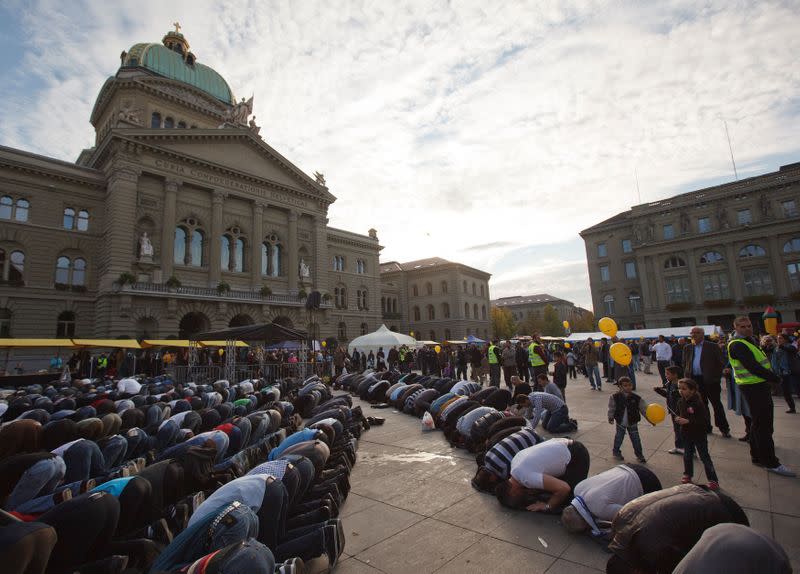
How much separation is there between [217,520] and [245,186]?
120ft

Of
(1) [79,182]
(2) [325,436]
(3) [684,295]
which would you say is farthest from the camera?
(3) [684,295]

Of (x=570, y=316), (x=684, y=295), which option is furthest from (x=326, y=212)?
(x=570, y=316)

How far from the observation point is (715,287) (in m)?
47.2

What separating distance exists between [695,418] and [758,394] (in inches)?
55.5

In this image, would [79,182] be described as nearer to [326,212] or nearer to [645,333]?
[326,212]

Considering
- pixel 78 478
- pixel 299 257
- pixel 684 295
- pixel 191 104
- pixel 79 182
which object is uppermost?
pixel 191 104

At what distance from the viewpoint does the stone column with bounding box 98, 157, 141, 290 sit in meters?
27.5

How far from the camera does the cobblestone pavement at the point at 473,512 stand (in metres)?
3.87

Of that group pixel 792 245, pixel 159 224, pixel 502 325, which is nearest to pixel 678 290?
pixel 792 245

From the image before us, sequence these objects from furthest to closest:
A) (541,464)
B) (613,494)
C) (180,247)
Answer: (180,247) < (541,464) < (613,494)

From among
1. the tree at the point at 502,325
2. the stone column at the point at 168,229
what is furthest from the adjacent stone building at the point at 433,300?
the stone column at the point at 168,229

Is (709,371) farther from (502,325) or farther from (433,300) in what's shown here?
(502,325)

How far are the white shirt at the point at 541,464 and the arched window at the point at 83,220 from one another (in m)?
35.7

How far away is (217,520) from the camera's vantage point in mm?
3068
